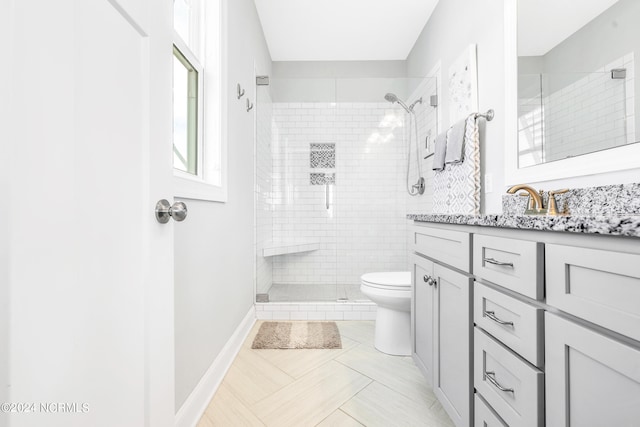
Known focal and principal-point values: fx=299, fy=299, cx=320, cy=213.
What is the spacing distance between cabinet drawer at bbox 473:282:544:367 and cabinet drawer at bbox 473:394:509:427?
0.22 meters

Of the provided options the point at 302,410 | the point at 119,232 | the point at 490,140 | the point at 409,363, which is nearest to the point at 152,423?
the point at 119,232

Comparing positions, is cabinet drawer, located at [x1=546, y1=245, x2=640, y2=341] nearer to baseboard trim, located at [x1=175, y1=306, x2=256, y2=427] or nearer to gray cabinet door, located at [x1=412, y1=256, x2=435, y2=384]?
gray cabinet door, located at [x1=412, y1=256, x2=435, y2=384]

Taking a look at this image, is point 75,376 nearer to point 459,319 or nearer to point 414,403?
point 459,319

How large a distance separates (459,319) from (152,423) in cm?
94

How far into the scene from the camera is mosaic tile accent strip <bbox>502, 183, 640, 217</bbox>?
92 centimetres

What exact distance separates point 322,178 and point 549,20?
6.94ft

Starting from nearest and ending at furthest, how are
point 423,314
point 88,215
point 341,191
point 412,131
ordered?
point 88,215
point 423,314
point 412,131
point 341,191

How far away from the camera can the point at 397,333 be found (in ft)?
6.21

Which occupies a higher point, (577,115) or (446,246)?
(577,115)

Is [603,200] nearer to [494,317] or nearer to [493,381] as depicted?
[494,317]

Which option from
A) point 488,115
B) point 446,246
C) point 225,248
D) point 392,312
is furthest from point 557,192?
point 225,248

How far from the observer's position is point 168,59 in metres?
0.78

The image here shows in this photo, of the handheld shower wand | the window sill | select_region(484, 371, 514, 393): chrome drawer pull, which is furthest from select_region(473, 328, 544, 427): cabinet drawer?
the handheld shower wand

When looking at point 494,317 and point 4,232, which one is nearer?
point 4,232
